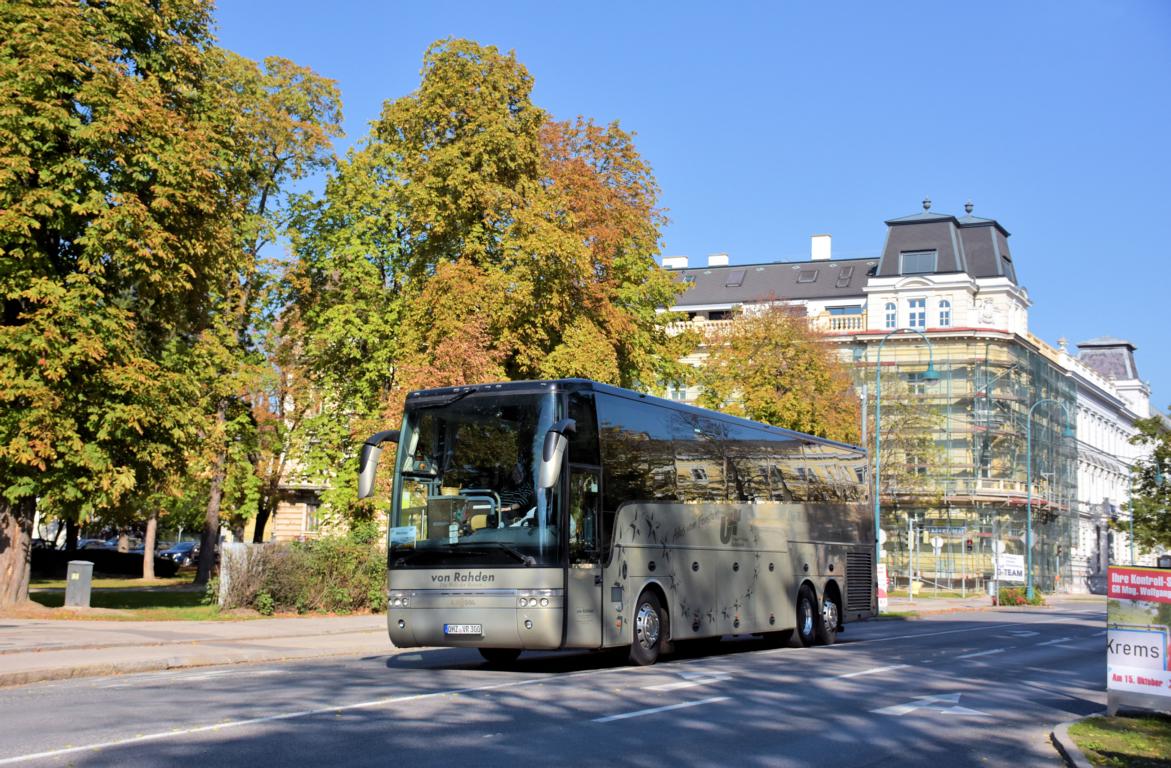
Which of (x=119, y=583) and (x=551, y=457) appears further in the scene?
(x=119, y=583)

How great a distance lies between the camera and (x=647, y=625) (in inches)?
671

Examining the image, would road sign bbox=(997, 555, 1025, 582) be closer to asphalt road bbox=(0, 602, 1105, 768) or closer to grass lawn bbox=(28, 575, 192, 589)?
grass lawn bbox=(28, 575, 192, 589)

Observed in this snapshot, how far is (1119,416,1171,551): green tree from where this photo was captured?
58812 mm

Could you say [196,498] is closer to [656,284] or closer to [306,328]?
[306,328]

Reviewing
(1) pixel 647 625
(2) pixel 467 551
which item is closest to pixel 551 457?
(2) pixel 467 551

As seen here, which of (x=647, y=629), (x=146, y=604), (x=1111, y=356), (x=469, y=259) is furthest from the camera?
(x=1111, y=356)

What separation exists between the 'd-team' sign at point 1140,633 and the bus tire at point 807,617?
9.89 metres

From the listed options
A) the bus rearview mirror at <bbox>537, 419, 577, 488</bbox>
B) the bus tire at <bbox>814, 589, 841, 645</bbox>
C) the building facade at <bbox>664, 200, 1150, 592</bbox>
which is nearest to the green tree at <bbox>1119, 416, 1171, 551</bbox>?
the building facade at <bbox>664, 200, 1150, 592</bbox>

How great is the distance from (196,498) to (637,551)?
39383 mm

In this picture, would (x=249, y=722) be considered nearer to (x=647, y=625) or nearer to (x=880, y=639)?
(x=647, y=625)

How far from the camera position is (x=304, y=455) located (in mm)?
39969

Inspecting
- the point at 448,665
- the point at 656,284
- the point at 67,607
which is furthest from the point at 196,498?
the point at 448,665

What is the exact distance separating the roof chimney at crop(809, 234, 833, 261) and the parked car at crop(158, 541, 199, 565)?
158 ft

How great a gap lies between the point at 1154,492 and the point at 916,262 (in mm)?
22436
